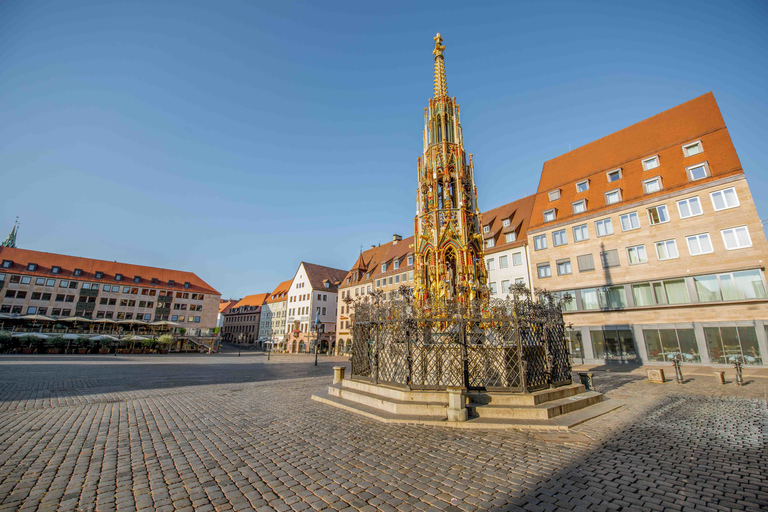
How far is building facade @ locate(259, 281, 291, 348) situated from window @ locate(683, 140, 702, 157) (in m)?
61.1

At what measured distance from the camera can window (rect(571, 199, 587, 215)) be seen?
90.9ft

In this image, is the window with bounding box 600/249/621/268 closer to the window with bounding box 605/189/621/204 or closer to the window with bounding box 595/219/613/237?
the window with bounding box 595/219/613/237

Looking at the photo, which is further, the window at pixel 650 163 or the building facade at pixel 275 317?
the building facade at pixel 275 317

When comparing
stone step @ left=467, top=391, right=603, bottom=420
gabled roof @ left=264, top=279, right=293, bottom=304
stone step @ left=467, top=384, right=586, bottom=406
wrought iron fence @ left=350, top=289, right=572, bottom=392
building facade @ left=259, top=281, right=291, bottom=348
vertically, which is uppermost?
gabled roof @ left=264, top=279, right=293, bottom=304

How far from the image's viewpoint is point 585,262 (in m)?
26.7

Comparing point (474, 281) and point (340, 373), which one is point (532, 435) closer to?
point (474, 281)

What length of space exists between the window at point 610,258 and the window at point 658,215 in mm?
3069

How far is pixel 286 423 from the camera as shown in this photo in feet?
25.9

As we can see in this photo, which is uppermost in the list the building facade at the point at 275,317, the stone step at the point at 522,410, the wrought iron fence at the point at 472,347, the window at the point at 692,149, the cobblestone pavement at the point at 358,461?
the window at the point at 692,149

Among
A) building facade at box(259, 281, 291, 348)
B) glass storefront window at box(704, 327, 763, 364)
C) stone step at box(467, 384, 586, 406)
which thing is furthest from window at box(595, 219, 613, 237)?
building facade at box(259, 281, 291, 348)

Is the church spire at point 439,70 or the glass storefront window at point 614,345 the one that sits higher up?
the church spire at point 439,70

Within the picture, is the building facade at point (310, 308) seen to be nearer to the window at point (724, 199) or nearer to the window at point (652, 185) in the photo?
the window at point (652, 185)

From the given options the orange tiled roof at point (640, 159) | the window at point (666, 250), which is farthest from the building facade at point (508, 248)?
the window at point (666, 250)

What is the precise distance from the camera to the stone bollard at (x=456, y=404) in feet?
25.0
